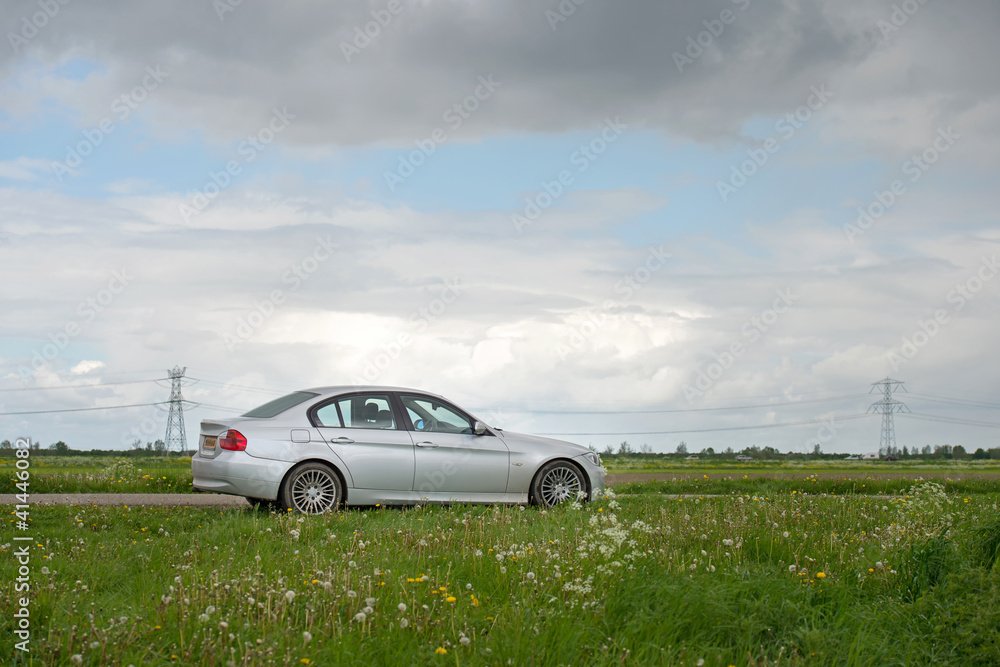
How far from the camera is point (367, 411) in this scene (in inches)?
452

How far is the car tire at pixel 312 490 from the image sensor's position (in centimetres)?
1070

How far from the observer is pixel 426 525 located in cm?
909

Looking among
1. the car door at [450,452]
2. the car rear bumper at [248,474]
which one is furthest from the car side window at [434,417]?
the car rear bumper at [248,474]

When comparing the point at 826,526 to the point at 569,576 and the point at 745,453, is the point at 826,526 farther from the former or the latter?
the point at 745,453

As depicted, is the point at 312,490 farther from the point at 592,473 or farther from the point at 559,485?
the point at 592,473

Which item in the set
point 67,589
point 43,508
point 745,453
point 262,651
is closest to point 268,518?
point 43,508

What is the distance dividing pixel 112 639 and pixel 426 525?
476cm

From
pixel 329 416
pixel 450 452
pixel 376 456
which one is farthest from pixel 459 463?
pixel 329 416

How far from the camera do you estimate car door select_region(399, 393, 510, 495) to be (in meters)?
11.5

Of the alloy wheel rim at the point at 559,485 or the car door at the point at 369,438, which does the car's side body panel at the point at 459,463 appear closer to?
the car door at the point at 369,438

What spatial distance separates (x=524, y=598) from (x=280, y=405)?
6821 millimetres

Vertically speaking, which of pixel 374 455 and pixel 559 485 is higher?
pixel 374 455

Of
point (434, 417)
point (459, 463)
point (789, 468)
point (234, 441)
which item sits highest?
point (434, 417)

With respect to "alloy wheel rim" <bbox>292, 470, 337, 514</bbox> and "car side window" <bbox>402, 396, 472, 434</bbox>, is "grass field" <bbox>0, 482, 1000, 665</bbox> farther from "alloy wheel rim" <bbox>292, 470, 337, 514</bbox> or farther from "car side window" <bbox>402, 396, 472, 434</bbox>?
"car side window" <bbox>402, 396, 472, 434</bbox>
